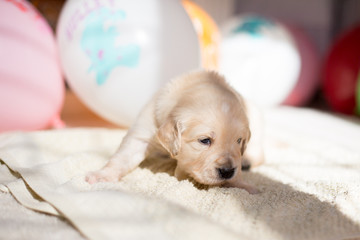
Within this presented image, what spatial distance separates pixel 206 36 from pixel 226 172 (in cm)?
183

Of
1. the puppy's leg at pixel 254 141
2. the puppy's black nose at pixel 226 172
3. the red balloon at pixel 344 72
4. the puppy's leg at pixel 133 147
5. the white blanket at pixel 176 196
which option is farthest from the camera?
the red balloon at pixel 344 72

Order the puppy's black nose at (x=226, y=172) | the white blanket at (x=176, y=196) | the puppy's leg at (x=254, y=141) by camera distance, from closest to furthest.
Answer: the white blanket at (x=176, y=196) → the puppy's black nose at (x=226, y=172) → the puppy's leg at (x=254, y=141)

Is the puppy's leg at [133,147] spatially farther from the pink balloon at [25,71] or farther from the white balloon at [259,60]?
the white balloon at [259,60]

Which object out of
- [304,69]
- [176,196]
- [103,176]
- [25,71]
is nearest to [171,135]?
[176,196]

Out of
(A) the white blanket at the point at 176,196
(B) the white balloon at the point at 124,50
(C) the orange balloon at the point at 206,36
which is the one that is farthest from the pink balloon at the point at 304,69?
(B) the white balloon at the point at 124,50

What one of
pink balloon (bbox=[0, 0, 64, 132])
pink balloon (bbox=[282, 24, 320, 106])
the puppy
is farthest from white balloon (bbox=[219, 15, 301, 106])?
the puppy

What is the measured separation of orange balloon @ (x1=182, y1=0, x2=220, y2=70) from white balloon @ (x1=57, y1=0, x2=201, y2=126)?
550mm

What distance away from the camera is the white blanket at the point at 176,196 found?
1153mm

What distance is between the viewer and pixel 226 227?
1153mm

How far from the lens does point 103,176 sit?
1.58 metres

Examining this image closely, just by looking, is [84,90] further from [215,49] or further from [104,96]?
[215,49]

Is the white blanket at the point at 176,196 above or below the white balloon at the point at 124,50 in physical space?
below

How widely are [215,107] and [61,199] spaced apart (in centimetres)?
69

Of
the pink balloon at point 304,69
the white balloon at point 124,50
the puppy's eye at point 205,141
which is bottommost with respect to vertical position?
the pink balloon at point 304,69
